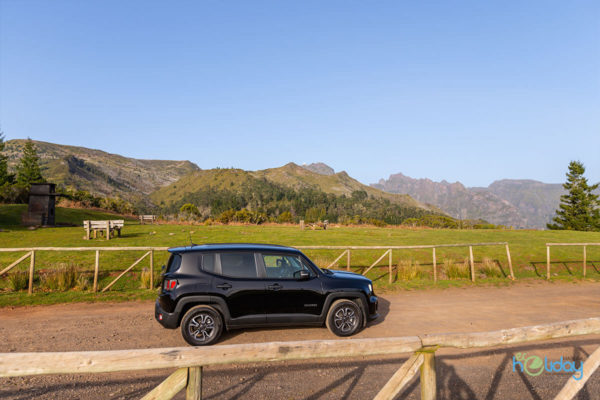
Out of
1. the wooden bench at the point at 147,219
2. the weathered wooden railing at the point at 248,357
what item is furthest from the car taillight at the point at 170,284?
the wooden bench at the point at 147,219

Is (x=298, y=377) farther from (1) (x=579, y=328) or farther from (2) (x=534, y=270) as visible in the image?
(2) (x=534, y=270)

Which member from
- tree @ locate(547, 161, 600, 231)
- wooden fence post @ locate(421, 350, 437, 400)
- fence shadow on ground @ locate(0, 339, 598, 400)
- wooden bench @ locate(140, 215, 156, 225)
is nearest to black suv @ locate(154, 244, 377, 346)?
fence shadow on ground @ locate(0, 339, 598, 400)

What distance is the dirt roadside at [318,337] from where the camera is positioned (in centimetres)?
545

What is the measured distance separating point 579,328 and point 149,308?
34.9ft

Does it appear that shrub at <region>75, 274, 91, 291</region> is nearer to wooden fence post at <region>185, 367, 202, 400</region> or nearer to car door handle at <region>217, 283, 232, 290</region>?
car door handle at <region>217, 283, 232, 290</region>

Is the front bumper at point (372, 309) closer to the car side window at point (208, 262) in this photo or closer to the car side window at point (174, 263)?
the car side window at point (208, 262)

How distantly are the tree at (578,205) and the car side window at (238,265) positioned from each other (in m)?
79.7

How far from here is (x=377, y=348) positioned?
3363 mm

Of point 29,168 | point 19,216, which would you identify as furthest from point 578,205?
point 29,168

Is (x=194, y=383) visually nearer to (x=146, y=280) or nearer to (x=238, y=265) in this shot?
(x=238, y=265)

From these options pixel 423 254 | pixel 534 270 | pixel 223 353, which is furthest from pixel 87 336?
pixel 534 270

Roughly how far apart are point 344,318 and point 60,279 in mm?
11151

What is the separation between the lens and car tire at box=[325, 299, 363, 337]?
314 inches

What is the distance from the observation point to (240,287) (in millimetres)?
7637
